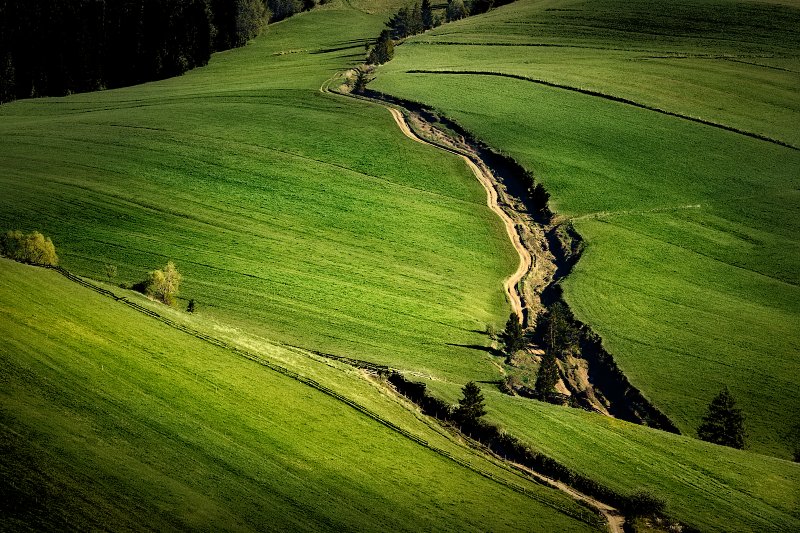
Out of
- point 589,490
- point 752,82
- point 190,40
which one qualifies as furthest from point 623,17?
point 589,490

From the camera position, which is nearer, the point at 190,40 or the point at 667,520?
the point at 667,520

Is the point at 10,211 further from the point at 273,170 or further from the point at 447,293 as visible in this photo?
the point at 447,293

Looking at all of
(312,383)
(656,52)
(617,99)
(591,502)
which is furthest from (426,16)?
(591,502)

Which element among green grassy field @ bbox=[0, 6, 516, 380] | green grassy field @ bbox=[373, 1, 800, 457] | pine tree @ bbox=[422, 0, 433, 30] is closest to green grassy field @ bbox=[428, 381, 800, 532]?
green grassy field @ bbox=[373, 1, 800, 457]

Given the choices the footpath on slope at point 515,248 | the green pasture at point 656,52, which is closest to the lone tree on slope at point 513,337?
the footpath on slope at point 515,248

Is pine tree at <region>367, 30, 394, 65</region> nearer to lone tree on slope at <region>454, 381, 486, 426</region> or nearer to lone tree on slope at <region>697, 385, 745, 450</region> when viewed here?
lone tree on slope at <region>454, 381, 486, 426</region>

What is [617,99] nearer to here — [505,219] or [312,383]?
[505,219]
